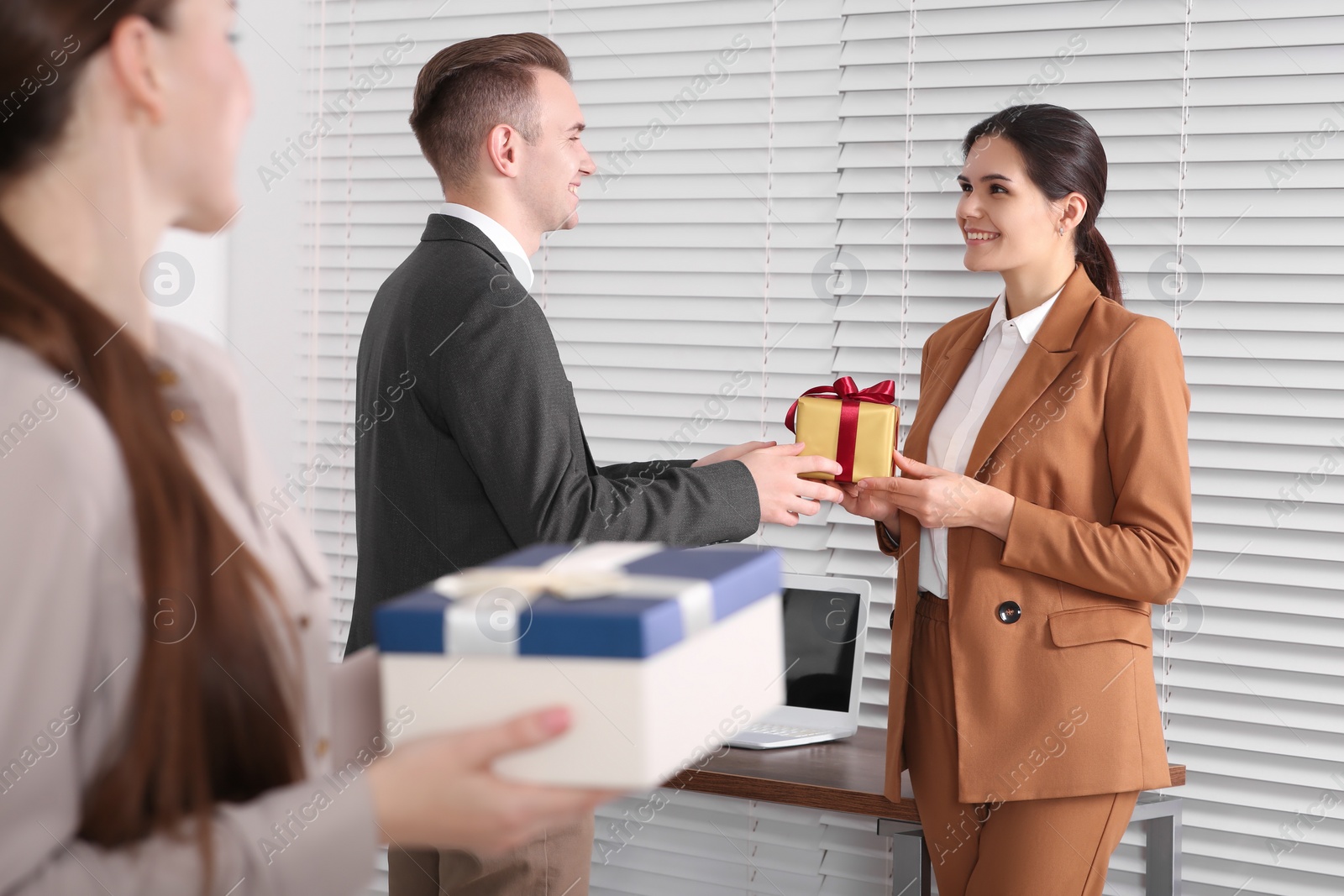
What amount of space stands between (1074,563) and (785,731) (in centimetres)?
74

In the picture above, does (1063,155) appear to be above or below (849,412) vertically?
above

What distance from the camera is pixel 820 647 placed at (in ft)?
7.34

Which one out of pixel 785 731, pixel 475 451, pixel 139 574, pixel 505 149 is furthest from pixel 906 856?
pixel 139 574

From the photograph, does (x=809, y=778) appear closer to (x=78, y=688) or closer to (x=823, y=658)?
(x=823, y=658)

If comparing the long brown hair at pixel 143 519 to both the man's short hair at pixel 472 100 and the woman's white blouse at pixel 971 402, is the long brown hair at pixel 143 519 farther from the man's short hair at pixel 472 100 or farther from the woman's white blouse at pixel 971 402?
the woman's white blouse at pixel 971 402

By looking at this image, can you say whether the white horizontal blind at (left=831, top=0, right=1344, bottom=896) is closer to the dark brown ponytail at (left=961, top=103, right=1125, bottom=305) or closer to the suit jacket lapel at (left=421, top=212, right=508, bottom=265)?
the dark brown ponytail at (left=961, top=103, right=1125, bottom=305)

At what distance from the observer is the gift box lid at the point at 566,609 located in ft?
2.06

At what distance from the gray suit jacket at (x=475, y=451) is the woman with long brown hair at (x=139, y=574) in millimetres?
806

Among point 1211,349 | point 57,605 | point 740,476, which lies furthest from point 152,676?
point 1211,349

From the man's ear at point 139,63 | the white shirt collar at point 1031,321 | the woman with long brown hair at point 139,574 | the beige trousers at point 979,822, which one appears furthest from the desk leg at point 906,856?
the man's ear at point 139,63

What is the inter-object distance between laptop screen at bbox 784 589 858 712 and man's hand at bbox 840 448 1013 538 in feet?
1.51

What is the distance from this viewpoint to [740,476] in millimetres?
1589

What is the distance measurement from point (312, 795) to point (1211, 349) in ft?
6.50

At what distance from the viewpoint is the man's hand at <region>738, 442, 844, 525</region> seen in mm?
1629
